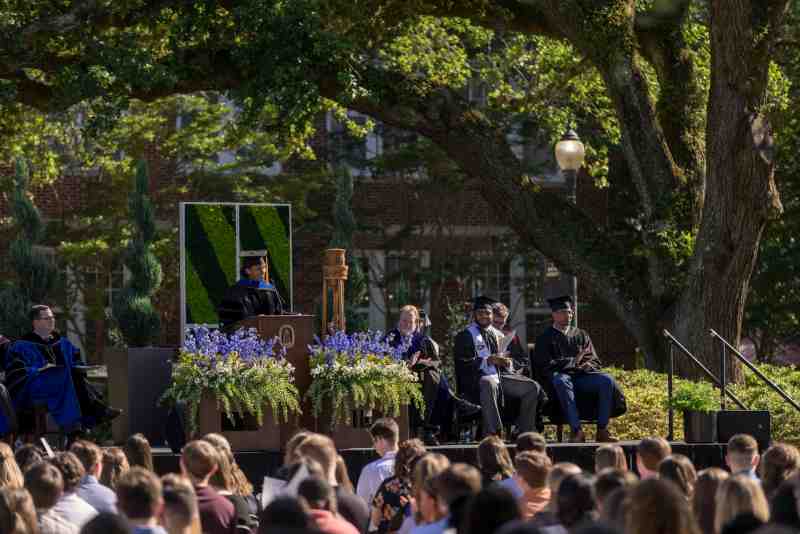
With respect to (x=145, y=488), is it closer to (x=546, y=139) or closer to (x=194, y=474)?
(x=194, y=474)

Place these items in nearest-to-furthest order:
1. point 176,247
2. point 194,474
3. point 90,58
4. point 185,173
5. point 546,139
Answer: point 194,474, point 90,58, point 176,247, point 185,173, point 546,139

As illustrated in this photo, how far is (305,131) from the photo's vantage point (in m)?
19.3

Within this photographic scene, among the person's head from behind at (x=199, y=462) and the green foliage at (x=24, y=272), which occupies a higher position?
the green foliage at (x=24, y=272)

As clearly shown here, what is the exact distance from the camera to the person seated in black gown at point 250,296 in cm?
1530

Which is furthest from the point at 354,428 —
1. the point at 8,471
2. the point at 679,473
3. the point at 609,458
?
the point at 679,473

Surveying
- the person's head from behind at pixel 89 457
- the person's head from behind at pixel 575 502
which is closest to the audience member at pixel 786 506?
the person's head from behind at pixel 575 502

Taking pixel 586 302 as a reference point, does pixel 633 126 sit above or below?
above

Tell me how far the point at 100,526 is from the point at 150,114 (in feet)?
73.4

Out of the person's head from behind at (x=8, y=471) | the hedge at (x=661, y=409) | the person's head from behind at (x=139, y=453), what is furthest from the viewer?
the hedge at (x=661, y=409)

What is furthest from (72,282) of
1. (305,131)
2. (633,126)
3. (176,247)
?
(633,126)

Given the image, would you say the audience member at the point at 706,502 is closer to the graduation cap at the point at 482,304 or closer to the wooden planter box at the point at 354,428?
the wooden planter box at the point at 354,428

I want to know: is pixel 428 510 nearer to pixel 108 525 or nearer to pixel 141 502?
pixel 141 502

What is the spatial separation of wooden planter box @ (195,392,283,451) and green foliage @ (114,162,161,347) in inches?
257

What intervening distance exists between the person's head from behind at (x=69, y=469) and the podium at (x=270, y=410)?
523 cm
